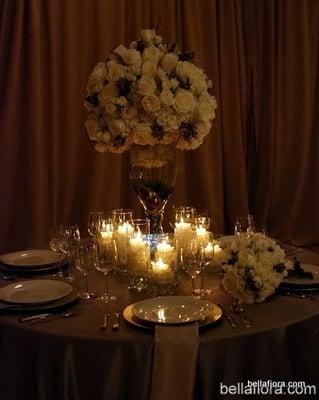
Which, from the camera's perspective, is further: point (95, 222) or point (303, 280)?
point (95, 222)

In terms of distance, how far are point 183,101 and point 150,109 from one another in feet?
0.41

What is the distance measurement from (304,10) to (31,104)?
8.20 ft

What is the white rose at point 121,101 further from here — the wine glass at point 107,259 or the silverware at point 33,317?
the silverware at point 33,317

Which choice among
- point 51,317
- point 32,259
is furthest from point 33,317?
point 32,259

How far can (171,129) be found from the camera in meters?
1.91

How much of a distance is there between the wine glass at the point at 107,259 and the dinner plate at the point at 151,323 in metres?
0.17

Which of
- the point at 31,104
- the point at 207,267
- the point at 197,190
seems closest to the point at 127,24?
the point at 31,104

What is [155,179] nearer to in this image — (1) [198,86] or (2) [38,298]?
(1) [198,86]

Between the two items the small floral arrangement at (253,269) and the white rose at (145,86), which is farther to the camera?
the white rose at (145,86)

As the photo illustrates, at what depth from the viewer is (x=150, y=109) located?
187cm

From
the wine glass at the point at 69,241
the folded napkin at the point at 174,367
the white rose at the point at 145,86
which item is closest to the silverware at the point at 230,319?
the folded napkin at the point at 174,367

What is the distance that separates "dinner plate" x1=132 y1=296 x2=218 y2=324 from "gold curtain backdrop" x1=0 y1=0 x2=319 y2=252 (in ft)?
7.44

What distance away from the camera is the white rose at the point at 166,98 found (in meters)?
1.87

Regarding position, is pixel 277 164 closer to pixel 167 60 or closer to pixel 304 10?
pixel 304 10
